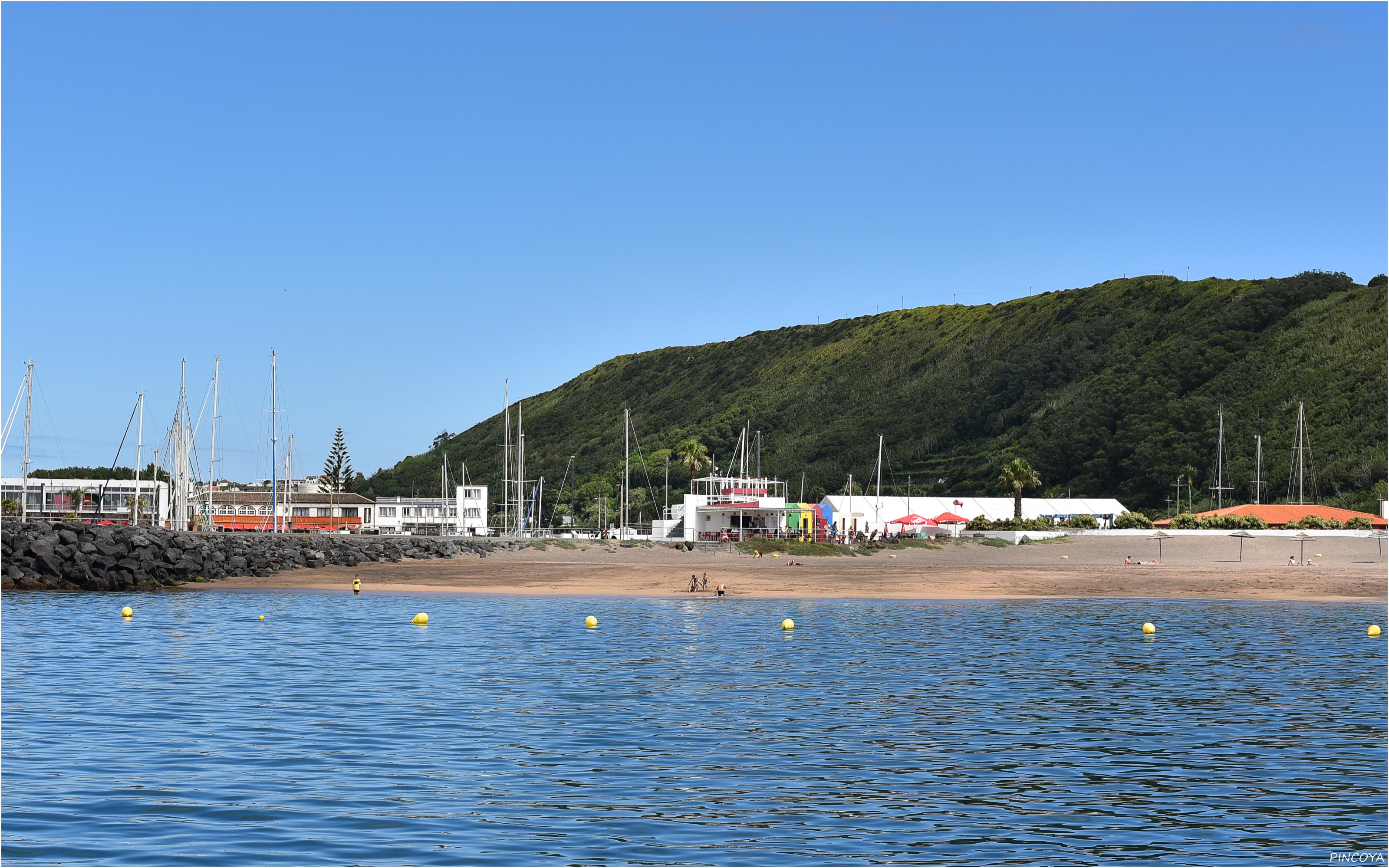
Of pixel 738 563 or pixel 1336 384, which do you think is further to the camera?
pixel 1336 384

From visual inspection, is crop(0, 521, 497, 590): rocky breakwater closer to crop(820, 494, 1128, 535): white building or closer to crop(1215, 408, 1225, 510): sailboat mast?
crop(820, 494, 1128, 535): white building

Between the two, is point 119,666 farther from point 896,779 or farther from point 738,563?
point 738,563

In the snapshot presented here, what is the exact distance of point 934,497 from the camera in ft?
370

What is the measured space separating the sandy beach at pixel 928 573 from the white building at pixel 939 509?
2201 cm

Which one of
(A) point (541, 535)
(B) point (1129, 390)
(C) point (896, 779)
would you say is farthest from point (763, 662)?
(B) point (1129, 390)

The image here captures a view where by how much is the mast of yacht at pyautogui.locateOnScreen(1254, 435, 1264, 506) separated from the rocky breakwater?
286 ft

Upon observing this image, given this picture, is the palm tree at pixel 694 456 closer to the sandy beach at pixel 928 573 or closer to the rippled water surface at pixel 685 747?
the sandy beach at pixel 928 573

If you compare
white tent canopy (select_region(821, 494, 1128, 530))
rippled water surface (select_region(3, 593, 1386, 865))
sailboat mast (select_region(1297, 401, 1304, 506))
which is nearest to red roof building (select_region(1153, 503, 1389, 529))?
white tent canopy (select_region(821, 494, 1128, 530))

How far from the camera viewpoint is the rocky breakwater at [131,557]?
4962 centimetres

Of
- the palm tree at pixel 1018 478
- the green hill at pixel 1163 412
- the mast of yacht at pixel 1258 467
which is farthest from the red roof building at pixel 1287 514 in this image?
the green hill at pixel 1163 412

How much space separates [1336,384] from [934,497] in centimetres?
5886

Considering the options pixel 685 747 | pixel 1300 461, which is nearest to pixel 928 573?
pixel 685 747

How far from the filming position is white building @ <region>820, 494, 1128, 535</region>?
105m

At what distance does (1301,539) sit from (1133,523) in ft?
65.8
